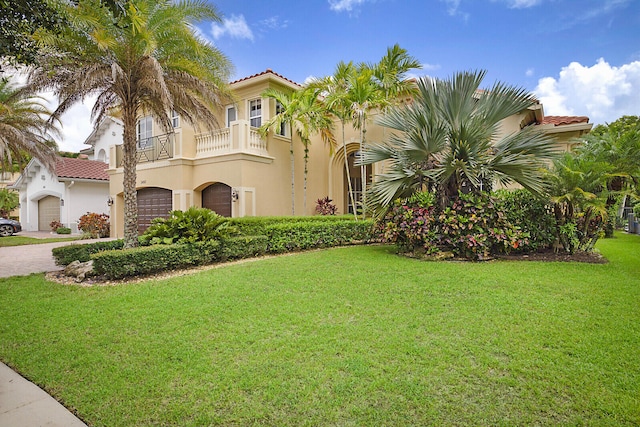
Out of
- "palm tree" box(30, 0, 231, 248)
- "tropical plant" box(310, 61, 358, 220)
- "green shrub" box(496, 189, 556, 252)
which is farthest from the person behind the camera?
"tropical plant" box(310, 61, 358, 220)

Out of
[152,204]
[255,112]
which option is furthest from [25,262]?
[255,112]

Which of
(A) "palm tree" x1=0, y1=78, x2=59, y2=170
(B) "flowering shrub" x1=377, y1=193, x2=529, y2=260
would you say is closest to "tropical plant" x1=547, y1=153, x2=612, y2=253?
(B) "flowering shrub" x1=377, y1=193, x2=529, y2=260

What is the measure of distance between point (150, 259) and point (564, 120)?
56.6ft

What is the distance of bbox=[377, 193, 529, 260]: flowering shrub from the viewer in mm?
8609

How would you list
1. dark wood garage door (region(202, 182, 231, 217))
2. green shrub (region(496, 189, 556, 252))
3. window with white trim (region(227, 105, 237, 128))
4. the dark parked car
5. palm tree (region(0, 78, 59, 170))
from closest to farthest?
green shrub (region(496, 189, 556, 252)), dark wood garage door (region(202, 182, 231, 217)), palm tree (region(0, 78, 59, 170)), window with white trim (region(227, 105, 237, 128)), the dark parked car

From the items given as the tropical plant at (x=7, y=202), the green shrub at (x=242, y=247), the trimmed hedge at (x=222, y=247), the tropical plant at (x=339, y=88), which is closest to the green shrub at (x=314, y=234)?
the trimmed hedge at (x=222, y=247)

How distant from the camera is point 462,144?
8.50 meters

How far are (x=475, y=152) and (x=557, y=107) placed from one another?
13382mm

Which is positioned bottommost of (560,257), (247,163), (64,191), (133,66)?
(560,257)

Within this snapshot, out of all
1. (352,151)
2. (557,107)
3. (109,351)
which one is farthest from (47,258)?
(557,107)

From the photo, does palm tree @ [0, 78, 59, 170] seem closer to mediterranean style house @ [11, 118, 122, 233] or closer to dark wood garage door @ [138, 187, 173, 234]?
mediterranean style house @ [11, 118, 122, 233]

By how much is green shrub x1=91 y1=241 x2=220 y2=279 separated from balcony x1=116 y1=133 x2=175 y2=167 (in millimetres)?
9281

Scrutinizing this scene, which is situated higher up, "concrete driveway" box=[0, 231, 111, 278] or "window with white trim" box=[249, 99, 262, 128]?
"window with white trim" box=[249, 99, 262, 128]

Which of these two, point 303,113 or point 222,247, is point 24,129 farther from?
point 222,247
